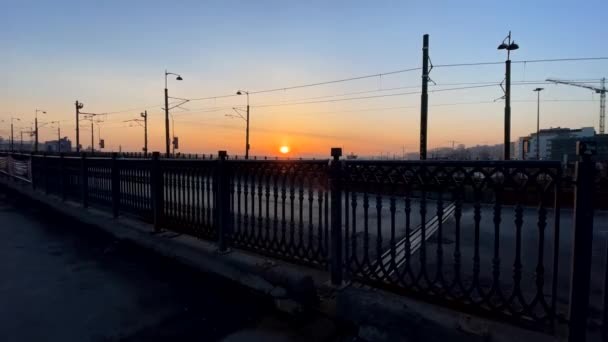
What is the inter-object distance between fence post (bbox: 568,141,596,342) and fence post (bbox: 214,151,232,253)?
366 centimetres

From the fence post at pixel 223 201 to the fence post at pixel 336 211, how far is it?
5.65 feet

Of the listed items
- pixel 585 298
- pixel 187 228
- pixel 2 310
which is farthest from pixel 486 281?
pixel 2 310

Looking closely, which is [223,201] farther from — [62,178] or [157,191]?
[62,178]

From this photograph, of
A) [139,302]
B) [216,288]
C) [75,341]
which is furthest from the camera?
[216,288]

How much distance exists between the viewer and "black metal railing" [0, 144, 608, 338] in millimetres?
2457

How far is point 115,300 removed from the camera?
142 inches

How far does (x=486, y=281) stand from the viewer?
4.38 metres

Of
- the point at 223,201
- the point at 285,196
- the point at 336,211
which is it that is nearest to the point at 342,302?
the point at 336,211

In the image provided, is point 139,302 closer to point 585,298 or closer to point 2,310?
point 2,310

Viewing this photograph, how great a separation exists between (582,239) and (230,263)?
3.46 m

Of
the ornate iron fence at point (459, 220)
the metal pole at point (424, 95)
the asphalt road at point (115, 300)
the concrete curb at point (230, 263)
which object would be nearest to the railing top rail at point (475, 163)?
the ornate iron fence at point (459, 220)

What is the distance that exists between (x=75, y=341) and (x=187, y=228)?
259 cm

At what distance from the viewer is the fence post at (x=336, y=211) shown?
3.40 metres

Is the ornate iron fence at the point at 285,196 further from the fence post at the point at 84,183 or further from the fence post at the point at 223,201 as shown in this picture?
the fence post at the point at 84,183
